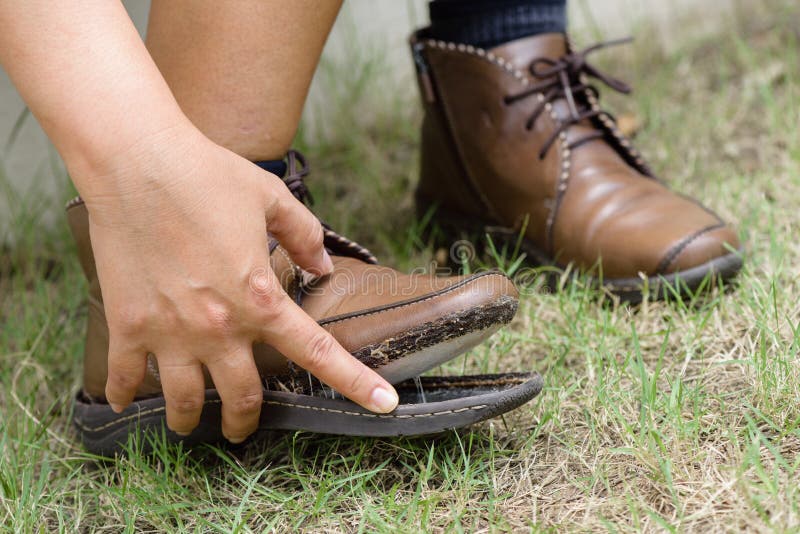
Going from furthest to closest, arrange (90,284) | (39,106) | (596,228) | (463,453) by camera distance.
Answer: (596,228) → (90,284) → (463,453) → (39,106)

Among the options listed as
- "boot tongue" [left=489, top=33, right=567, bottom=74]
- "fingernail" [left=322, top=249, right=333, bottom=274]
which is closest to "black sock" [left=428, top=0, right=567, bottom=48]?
"boot tongue" [left=489, top=33, right=567, bottom=74]

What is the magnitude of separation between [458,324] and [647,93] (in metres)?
1.36

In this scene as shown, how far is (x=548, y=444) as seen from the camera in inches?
41.9

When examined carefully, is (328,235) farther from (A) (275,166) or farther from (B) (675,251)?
(B) (675,251)

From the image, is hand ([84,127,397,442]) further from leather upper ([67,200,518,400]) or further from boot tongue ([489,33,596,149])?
boot tongue ([489,33,596,149])

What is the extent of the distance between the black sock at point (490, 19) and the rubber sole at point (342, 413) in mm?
715

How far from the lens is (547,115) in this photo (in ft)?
4.76

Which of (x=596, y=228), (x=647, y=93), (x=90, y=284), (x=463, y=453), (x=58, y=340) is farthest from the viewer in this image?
(x=647, y=93)

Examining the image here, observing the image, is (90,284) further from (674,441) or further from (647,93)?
(647,93)

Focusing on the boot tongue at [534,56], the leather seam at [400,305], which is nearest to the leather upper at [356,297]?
the leather seam at [400,305]

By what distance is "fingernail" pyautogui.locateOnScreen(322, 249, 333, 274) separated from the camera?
108 centimetres

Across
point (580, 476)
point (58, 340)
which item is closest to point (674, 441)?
point (580, 476)

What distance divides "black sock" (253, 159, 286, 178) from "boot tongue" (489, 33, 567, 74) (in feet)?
1.61

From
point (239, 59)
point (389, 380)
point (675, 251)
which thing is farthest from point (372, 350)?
point (675, 251)
